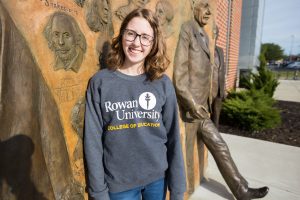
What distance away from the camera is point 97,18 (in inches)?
60.2

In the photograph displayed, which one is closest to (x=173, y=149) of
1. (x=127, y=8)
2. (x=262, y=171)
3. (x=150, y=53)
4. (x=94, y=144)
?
(x=94, y=144)

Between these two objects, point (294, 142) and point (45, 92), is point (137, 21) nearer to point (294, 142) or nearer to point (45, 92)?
point (45, 92)

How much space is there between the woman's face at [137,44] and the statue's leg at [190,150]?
140 cm

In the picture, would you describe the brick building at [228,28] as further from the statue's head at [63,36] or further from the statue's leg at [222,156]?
the statue's head at [63,36]

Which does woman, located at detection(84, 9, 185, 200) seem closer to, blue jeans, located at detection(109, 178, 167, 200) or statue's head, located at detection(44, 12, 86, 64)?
blue jeans, located at detection(109, 178, 167, 200)

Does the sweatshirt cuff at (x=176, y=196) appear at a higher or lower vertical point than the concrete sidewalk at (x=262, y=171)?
higher

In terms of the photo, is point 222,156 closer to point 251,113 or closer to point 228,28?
point 251,113

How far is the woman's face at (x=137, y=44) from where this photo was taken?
1469 millimetres

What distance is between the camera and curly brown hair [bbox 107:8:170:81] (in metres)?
1.50

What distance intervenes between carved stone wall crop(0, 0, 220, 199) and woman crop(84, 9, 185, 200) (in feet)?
0.28

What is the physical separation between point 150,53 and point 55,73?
63 centimetres

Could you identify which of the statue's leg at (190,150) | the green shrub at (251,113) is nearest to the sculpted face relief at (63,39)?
the statue's leg at (190,150)

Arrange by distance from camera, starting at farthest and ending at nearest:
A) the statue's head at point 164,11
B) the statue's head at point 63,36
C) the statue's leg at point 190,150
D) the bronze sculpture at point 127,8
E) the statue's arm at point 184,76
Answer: the statue's leg at point 190,150 < the statue's arm at point 184,76 < the statue's head at point 164,11 < the bronze sculpture at point 127,8 < the statue's head at point 63,36

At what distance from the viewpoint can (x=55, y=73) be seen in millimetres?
1285
